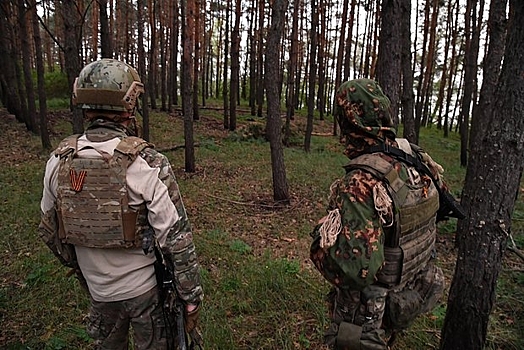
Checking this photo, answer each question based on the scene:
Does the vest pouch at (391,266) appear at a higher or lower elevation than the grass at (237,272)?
higher

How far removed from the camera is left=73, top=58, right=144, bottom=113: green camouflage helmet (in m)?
2.02

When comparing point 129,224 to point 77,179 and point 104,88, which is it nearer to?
point 77,179

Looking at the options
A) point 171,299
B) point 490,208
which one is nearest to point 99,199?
point 171,299

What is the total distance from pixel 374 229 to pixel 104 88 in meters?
1.65

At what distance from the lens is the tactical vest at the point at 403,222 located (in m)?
1.92

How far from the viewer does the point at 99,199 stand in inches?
75.6

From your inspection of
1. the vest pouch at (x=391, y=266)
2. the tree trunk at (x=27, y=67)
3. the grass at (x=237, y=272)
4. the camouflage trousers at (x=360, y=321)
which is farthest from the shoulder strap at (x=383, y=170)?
the tree trunk at (x=27, y=67)

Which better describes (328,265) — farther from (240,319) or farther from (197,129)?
(197,129)

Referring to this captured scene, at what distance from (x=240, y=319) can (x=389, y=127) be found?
8.19ft

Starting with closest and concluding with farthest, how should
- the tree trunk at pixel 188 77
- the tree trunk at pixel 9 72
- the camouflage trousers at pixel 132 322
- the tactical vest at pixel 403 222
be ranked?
1. the tactical vest at pixel 403 222
2. the camouflage trousers at pixel 132 322
3. the tree trunk at pixel 188 77
4. the tree trunk at pixel 9 72

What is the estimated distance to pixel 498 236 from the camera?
8.65 feet

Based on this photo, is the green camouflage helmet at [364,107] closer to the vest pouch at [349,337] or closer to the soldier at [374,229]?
the soldier at [374,229]

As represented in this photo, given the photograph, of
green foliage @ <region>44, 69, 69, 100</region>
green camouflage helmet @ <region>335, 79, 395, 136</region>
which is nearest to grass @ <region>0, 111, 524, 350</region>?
green camouflage helmet @ <region>335, 79, 395, 136</region>

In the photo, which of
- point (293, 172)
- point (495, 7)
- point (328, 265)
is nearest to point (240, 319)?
point (328, 265)
